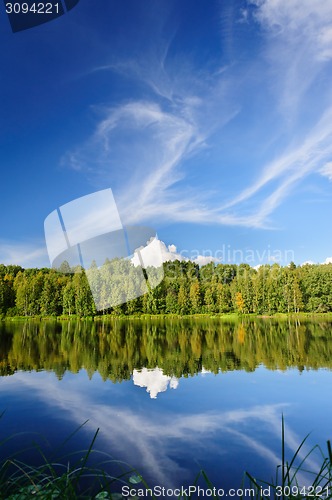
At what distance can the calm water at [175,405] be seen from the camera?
5426 mm

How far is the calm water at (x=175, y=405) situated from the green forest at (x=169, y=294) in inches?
1121

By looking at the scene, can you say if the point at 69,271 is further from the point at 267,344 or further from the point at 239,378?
the point at 239,378

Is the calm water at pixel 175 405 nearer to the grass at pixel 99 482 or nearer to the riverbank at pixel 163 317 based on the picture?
the grass at pixel 99 482

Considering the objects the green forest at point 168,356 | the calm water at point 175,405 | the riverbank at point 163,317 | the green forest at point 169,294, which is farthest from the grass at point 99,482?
the riverbank at point 163,317

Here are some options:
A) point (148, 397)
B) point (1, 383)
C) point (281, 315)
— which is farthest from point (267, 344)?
point (281, 315)

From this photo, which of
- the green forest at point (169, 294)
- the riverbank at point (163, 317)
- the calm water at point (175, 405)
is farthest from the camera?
the green forest at point (169, 294)

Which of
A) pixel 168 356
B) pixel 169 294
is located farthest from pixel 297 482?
pixel 169 294

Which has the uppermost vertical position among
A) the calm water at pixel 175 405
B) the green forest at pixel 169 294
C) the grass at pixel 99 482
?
the green forest at pixel 169 294

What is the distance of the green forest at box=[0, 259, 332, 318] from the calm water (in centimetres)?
2846

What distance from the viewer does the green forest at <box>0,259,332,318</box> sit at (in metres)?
43.1

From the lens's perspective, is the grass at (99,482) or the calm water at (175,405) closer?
the grass at (99,482)

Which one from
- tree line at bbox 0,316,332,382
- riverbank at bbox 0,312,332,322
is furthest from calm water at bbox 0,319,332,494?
riverbank at bbox 0,312,332,322

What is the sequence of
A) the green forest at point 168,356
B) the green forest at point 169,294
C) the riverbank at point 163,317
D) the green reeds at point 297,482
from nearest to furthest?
the green reeds at point 297,482
the green forest at point 168,356
the riverbank at point 163,317
the green forest at point 169,294

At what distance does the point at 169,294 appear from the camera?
46.3m
